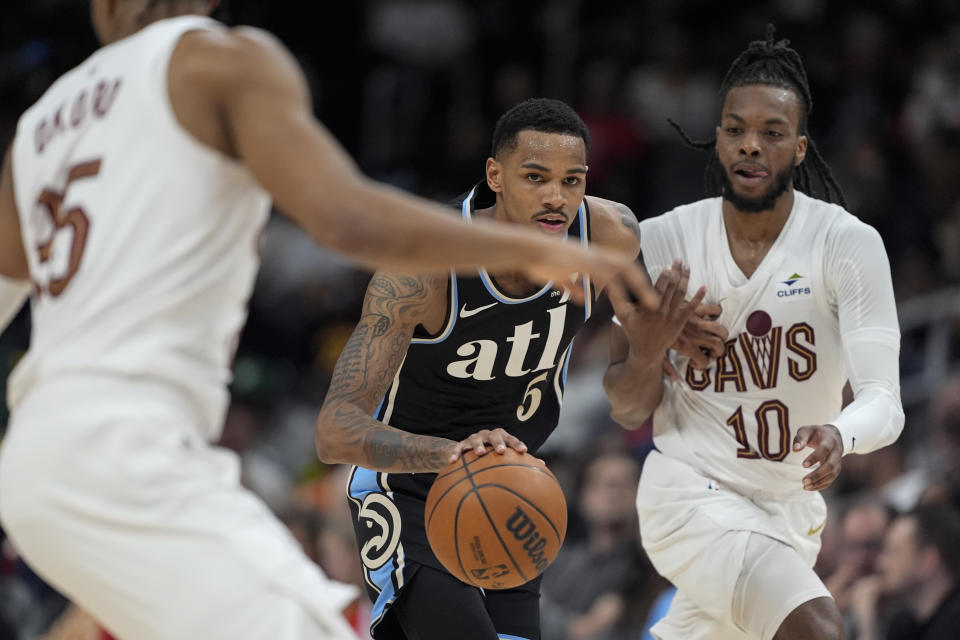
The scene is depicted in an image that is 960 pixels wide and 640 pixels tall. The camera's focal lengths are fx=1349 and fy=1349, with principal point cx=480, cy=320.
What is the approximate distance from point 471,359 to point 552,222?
592 mm

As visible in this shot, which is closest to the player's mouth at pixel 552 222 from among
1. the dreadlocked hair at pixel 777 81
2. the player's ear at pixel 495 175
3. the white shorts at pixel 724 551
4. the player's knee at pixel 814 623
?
the player's ear at pixel 495 175

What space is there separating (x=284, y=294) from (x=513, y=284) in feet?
29.4

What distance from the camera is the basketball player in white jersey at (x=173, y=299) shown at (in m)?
2.76

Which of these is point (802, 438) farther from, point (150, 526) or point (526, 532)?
point (150, 526)

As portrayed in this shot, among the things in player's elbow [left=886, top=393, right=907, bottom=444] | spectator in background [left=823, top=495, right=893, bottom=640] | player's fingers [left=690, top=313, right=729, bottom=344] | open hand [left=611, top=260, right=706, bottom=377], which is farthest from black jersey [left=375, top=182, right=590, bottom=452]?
spectator in background [left=823, top=495, right=893, bottom=640]

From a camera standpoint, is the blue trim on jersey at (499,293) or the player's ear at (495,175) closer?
the blue trim on jersey at (499,293)

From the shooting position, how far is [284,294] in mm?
13742

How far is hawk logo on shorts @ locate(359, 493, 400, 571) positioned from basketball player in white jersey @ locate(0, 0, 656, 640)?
2105 millimetres

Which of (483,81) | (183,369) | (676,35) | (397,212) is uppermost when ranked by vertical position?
(397,212)

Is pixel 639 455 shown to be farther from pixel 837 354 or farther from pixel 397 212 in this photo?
pixel 397 212

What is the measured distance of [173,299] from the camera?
2.89 metres

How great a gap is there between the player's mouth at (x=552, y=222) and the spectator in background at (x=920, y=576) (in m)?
2.77

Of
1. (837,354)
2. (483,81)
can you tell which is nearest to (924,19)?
(483,81)

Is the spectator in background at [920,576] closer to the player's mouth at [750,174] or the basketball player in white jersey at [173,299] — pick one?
the player's mouth at [750,174]
